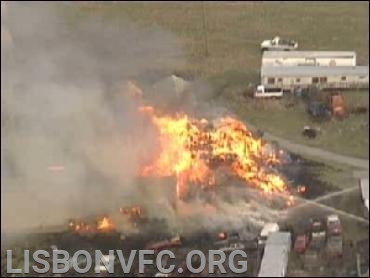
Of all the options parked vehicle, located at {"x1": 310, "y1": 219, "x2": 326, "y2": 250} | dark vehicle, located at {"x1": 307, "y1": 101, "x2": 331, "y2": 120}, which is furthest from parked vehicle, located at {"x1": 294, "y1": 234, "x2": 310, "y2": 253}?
dark vehicle, located at {"x1": 307, "y1": 101, "x2": 331, "y2": 120}

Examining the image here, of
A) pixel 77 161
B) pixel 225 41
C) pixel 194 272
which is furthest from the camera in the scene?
pixel 225 41

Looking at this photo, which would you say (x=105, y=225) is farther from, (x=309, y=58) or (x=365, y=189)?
(x=309, y=58)

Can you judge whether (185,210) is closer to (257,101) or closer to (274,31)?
(257,101)

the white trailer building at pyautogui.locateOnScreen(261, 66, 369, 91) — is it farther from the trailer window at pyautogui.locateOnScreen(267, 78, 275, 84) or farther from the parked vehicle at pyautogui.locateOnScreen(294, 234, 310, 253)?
the parked vehicle at pyautogui.locateOnScreen(294, 234, 310, 253)

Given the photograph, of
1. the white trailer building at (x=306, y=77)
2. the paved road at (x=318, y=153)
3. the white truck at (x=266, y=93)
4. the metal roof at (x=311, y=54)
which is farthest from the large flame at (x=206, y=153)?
the metal roof at (x=311, y=54)

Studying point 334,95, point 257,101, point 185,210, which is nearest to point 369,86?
point 334,95

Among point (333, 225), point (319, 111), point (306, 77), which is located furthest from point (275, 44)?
point (333, 225)

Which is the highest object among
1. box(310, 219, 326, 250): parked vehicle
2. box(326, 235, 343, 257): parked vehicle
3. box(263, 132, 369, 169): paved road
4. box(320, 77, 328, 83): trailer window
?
box(320, 77, 328, 83): trailer window
